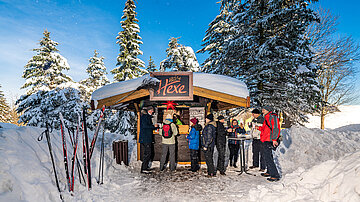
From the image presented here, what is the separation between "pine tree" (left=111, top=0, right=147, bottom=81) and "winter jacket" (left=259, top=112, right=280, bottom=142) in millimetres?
13469

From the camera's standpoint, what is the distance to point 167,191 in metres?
4.29

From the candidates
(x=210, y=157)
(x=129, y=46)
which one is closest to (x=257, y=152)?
(x=210, y=157)

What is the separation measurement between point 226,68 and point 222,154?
6.83 m

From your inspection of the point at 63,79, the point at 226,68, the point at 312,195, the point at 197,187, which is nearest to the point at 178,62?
the point at 226,68

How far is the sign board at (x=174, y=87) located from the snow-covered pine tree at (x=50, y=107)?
979 cm

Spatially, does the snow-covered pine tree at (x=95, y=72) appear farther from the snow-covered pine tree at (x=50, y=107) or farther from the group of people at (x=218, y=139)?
the group of people at (x=218, y=139)

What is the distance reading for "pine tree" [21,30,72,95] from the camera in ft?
50.9

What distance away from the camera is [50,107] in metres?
13.1

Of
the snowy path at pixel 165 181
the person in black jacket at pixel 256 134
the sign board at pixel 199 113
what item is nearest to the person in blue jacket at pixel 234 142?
the person in black jacket at pixel 256 134

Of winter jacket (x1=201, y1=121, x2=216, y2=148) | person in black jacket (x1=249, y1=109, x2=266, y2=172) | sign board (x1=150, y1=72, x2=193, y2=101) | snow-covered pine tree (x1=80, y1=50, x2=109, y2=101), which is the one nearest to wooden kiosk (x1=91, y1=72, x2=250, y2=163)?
sign board (x1=150, y1=72, x2=193, y2=101)

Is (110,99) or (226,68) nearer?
(110,99)

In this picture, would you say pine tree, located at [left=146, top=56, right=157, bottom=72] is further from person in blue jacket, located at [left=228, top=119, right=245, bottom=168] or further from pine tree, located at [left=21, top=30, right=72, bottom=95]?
person in blue jacket, located at [left=228, top=119, right=245, bottom=168]

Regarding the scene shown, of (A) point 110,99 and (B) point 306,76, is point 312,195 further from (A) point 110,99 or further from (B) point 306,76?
(B) point 306,76

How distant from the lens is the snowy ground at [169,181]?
2.74 metres
